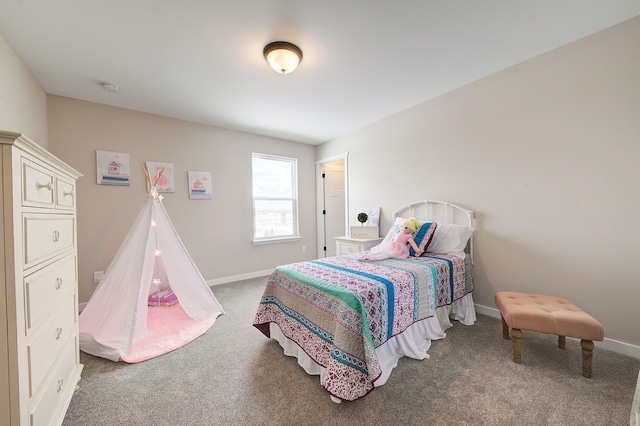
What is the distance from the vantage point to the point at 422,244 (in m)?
2.59

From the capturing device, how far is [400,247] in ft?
8.21

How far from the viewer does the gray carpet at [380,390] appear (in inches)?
53.4

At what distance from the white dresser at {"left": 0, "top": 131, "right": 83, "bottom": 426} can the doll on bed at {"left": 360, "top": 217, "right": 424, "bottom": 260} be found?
2.12 metres

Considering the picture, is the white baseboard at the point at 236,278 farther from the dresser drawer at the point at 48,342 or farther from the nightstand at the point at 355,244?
the dresser drawer at the point at 48,342

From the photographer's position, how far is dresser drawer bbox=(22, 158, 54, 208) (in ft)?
3.26

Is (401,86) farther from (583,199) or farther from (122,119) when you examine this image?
(122,119)

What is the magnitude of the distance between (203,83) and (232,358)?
2.65 m

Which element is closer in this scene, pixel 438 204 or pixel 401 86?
pixel 401 86

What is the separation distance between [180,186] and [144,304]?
1844 mm

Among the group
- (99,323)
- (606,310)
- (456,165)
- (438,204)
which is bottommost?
(99,323)

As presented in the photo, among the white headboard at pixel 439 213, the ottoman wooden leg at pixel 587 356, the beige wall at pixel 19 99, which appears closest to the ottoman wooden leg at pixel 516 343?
the ottoman wooden leg at pixel 587 356

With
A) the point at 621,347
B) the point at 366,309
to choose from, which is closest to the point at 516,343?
the point at 621,347

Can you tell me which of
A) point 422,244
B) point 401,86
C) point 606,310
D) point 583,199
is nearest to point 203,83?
point 401,86

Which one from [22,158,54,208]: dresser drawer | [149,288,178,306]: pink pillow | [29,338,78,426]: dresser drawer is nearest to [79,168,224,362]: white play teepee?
[149,288,178,306]: pink pillow
